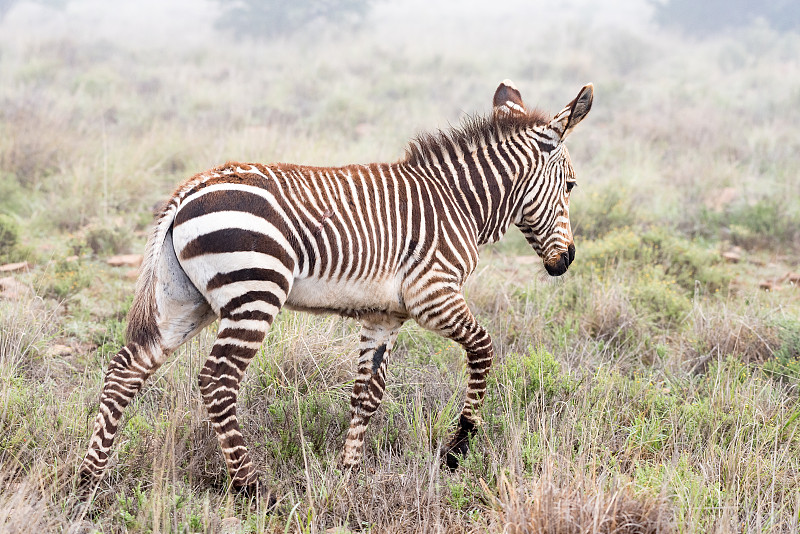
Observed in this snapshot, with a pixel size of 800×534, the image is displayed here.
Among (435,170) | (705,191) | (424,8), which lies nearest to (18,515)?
(435,170)

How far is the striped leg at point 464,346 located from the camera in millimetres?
3941

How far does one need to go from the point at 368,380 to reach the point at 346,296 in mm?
783

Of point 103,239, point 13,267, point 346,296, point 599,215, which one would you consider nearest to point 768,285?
point 599,215

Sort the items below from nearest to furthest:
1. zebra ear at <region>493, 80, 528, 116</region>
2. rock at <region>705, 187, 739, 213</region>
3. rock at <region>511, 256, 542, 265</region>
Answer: zebra ear at <region>493, 80, 528, 116</region> < rock at <region>511, 256, 542, 265</region> < rock at <region>705, 187, 739, 213</region>

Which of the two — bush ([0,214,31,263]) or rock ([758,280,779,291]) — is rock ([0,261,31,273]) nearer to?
bush ([0,214,31,263])

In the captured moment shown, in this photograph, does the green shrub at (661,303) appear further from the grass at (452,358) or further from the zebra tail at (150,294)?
the zebra tail at (150,294)

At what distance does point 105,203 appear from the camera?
8.16 meters

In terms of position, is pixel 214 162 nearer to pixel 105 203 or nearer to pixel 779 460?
pixel 105 203

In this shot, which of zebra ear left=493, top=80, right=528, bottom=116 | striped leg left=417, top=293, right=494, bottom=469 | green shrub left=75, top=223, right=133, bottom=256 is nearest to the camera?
striped leg left=417, top=293, right=494, bottom=469

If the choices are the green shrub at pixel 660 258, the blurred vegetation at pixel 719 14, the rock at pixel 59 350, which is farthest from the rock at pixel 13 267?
the blurred vegetation at pixel 719 14

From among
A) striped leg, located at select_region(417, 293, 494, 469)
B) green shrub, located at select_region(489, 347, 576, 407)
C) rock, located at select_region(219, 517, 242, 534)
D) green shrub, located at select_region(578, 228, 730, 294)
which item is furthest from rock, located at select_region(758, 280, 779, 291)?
rock, located at select_region(219, 517, 242, 534)

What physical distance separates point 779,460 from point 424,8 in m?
36.4

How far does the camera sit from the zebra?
3.45 metres

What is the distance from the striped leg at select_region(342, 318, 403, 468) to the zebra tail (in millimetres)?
1274
